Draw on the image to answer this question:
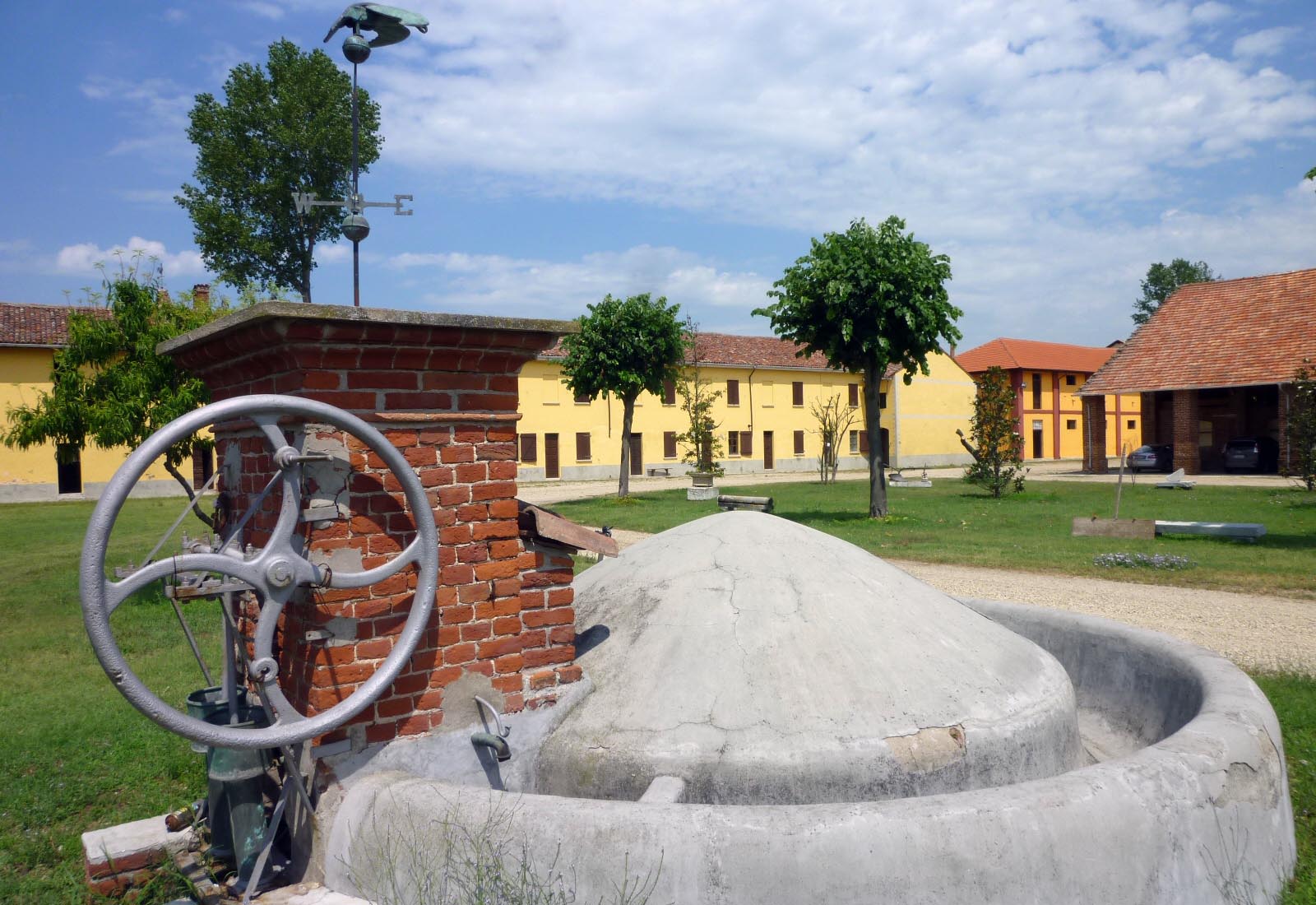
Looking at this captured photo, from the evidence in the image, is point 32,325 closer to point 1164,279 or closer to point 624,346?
point 624,346

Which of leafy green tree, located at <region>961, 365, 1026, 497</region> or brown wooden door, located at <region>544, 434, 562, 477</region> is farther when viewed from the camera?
brown wooden door, located at <region>544, 434, 562, 477</region>

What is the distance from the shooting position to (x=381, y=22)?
189 inches

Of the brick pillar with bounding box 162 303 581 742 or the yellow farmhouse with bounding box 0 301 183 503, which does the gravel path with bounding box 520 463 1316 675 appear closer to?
the brick pillar with bounding box 162 303 581 742

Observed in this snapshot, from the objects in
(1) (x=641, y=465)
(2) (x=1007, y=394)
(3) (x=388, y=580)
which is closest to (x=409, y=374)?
(3) (x=388, y=580)

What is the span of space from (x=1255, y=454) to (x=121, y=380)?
3506 cm

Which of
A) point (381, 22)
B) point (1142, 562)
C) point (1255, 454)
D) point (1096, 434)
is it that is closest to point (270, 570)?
point (381, 22)

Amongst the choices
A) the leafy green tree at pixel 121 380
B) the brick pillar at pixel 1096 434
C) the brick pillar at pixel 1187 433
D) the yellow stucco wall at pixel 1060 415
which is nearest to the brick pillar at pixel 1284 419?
the brick pillar at pixel 1187 433

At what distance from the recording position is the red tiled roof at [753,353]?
42938 mm

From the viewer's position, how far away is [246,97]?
3588 centimetres

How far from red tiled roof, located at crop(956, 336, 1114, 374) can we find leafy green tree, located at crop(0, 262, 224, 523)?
45.9 metres

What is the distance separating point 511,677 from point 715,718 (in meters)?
0.82

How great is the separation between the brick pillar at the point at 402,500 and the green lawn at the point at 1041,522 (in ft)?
33.7

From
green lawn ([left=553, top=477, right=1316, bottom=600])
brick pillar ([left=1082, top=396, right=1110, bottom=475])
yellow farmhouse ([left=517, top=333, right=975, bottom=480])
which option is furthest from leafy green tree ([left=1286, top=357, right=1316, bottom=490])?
yellow farmhouse ([left=517, top=333, right=975, bottom=480])

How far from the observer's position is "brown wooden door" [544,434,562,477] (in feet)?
124
